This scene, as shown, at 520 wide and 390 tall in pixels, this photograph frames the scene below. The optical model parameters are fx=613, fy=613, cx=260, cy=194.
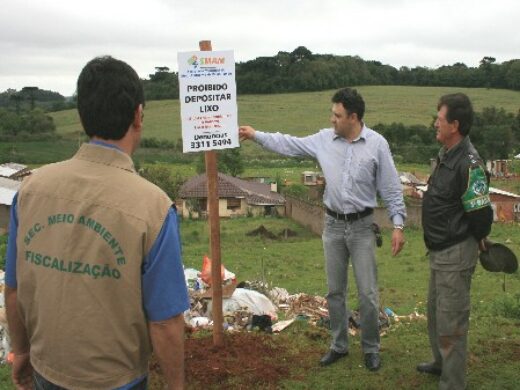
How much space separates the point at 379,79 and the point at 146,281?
340ft

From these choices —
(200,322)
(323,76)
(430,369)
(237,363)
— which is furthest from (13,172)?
(323,76)

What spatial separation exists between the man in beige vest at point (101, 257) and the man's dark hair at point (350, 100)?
2807 millimetres

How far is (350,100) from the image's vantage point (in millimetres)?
4836

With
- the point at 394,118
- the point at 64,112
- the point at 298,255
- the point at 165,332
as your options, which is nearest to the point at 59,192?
the point at 165,332

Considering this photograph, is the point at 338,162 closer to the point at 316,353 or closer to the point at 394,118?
the point at 316,353

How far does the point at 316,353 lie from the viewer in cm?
546

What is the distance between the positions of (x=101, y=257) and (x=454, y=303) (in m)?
2.97

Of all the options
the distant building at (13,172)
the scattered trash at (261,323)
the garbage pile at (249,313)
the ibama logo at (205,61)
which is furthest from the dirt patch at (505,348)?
the distant building at (13,172)

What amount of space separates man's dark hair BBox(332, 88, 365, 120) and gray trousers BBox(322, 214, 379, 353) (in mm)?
864

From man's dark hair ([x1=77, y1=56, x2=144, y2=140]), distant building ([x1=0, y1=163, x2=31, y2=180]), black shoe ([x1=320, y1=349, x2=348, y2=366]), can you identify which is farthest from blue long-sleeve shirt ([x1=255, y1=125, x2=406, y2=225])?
distant building ([x1=0, y1=163, x2=31, y2=180])

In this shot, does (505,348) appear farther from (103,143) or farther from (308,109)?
(308,109)

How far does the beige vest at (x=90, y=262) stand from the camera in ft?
7.08

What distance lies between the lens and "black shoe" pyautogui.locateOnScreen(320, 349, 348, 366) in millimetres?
5195

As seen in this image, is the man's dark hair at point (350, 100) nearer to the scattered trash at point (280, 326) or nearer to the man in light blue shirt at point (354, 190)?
the man in light blue shirt at point (354, 190)
